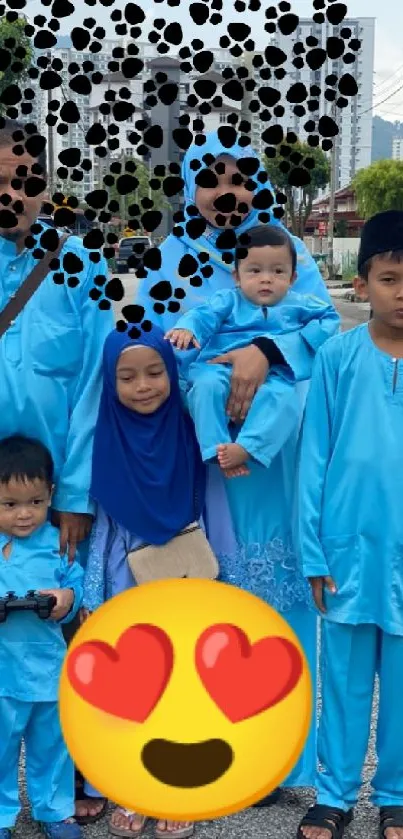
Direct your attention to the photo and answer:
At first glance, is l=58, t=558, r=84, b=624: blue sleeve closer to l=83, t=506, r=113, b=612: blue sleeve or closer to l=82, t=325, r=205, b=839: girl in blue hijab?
l=83, t=506, r=113, b=612: blue sleeve

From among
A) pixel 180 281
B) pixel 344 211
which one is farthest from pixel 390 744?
pixel 344 211

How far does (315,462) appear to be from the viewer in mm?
2455

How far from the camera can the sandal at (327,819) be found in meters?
2.52

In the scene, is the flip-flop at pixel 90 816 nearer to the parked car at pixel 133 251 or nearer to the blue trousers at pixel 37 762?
the blue trousers at pixel 37 762

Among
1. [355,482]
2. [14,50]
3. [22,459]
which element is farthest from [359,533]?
[14,50]

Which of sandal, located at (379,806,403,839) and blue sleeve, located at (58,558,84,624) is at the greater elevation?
blue sleeve, located at (58,558,84,624)

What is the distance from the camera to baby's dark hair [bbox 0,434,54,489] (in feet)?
7.97

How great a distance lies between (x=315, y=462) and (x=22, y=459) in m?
0.79

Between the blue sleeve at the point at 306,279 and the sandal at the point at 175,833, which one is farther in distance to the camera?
the blue sleeve at the point at 306,279

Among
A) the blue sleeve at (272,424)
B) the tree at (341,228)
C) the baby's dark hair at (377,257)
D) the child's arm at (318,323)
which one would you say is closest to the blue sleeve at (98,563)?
the blue sleeve at (272,424)

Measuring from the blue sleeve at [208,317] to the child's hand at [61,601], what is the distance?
79 cm

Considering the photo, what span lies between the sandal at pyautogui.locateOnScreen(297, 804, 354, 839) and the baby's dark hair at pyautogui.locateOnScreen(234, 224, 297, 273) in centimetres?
157

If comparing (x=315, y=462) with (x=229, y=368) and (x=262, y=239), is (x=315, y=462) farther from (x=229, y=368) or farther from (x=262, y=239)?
(x=262, y=239)

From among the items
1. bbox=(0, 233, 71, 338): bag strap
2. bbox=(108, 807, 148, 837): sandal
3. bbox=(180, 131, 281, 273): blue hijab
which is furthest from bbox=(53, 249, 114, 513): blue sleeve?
bbox=(108, 807, 148, 837): sandal
